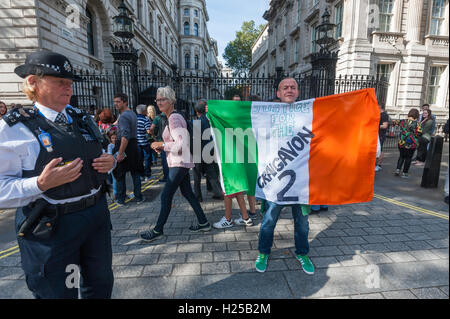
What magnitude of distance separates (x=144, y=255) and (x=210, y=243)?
3.03 feet

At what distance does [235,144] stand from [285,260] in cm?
163

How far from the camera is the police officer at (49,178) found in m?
1.44

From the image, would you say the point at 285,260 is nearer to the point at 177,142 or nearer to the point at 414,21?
the point at 177,142

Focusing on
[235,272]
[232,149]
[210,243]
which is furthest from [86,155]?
[210,243]

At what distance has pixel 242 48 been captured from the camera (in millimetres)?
54500

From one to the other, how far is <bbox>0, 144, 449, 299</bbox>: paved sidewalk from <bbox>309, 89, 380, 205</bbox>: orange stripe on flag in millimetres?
894

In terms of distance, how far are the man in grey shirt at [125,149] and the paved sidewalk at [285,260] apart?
694 millimetres

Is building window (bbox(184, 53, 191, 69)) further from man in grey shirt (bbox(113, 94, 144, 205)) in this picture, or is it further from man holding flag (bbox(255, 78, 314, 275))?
man holding flag (bbox(255, 78, 314, 275))

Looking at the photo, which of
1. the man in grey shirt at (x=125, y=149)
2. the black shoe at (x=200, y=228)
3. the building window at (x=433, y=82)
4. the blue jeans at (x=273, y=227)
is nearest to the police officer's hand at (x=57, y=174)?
the blue jeans at (x=273, y=227)

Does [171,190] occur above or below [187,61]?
below

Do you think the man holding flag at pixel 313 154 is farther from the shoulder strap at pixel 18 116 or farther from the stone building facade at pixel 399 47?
the stone building facade at pixel 399 47

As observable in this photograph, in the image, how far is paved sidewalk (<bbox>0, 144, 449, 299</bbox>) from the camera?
8.20ft

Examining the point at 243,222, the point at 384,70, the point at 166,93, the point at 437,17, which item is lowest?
the point at 243,222

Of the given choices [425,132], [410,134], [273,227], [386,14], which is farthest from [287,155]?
[386,14]
